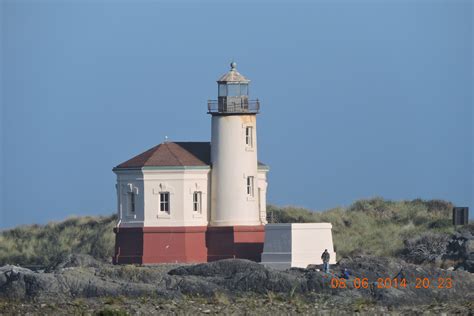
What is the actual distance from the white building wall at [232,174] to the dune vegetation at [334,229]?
3.05 m

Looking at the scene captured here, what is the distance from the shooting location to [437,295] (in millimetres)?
38375

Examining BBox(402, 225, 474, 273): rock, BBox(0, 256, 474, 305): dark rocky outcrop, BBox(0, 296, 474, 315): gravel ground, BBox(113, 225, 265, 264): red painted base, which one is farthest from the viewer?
BBox(113, 225, 265, 264): red painted base

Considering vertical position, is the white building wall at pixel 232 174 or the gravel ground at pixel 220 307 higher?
the white building wall at pixel 232 174

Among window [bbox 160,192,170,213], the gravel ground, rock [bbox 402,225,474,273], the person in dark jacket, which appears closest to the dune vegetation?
rock [bbox 402,225,474,273]

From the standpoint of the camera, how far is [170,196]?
4541cm

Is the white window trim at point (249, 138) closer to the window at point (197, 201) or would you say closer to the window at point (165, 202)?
the window at point (197, 201)

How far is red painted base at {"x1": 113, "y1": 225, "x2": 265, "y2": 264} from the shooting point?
4506 cm

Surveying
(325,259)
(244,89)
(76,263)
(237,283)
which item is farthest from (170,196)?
(237,283)

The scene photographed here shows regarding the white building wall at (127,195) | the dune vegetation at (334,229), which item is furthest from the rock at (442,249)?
the white building wall at (127,195)

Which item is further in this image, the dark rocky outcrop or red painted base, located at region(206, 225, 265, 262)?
red painted base, located at region(206, 225, 265, 262)

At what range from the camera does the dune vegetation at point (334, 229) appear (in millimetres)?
49188

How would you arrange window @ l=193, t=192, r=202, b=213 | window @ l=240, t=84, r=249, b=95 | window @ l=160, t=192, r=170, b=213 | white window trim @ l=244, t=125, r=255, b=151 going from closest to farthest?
1. window @ l=160, t=192, r=170, b=213
2. window @ l=193, t=192, r=202, b=213
3. white window trim @ l=244, t=125, r=255, b=151
4. window @ l=240, t=84, r=249, b=95

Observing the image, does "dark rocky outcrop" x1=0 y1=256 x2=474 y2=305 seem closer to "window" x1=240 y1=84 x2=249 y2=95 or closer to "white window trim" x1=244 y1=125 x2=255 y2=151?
"white window trim" x1=244 y1=125 x2=255 y2=151

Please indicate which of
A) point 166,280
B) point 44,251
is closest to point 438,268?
point 166,280
